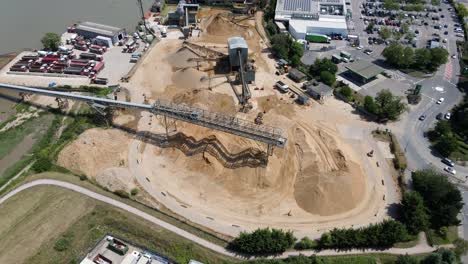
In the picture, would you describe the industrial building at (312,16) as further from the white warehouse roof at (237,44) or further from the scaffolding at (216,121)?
the scaffolding at (216,121)

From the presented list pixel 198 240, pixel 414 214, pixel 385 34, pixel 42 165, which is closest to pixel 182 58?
pixel 42 165

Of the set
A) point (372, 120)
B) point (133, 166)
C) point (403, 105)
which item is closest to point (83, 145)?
point (133, 166)

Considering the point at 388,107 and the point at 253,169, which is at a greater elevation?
the point at 388,107

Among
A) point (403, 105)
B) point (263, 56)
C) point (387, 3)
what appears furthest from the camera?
point (387, 3)

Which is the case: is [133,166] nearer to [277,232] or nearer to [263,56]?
[277,232]

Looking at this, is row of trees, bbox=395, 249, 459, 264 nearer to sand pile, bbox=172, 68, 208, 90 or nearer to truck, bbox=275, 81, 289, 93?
truck, bbox=275, 81, 289, 93

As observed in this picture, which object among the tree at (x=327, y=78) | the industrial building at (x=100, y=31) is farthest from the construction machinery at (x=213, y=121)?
the industrial building at (x=100, y=31)

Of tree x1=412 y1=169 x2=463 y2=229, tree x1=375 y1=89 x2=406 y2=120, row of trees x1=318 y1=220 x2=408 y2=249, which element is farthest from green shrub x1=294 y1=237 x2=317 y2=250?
tree x1=375 y1=89 x2=406 y2=120

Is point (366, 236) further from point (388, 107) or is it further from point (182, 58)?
point (182, 58)
